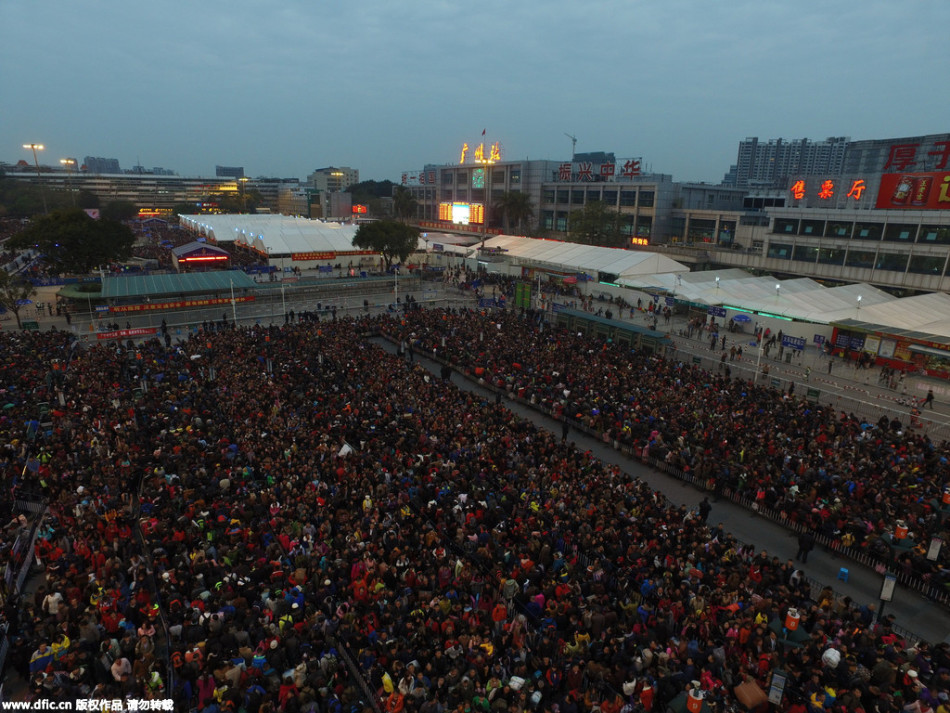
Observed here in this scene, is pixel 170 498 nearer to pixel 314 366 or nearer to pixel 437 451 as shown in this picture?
pixel 437 451

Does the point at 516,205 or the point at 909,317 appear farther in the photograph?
the point at 516,205

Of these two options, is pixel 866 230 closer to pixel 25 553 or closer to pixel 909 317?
pixel 909 317

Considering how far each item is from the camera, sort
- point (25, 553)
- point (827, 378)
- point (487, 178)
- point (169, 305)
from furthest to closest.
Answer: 1. point (487, 178)
2. point (169, 305)
3. point (827, 378)
4. point (25, 553)

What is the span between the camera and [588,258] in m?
56.0

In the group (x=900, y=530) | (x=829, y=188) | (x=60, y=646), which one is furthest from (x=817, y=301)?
(x=60, y=646)

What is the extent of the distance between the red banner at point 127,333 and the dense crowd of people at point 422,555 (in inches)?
396

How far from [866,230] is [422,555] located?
49.8 metres

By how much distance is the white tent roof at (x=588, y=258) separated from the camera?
51.2 meters

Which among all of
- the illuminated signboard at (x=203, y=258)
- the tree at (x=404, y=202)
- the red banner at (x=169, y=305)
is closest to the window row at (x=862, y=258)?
the red banner at (x=169, y=305)

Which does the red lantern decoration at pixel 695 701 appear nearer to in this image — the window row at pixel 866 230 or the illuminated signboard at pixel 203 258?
the window row at pixel 866 230

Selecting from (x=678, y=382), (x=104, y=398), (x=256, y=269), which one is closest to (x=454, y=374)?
(x=678, y=382)

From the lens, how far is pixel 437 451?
16.9 meters

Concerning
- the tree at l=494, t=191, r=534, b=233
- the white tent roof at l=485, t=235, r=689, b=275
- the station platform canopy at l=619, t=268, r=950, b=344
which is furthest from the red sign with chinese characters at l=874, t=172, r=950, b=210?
the tree at l=494, t=191, r=534, b=233

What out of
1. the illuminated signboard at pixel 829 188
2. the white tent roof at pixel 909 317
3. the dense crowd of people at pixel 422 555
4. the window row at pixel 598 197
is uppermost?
the illuminated signboard at pixel 829 188
